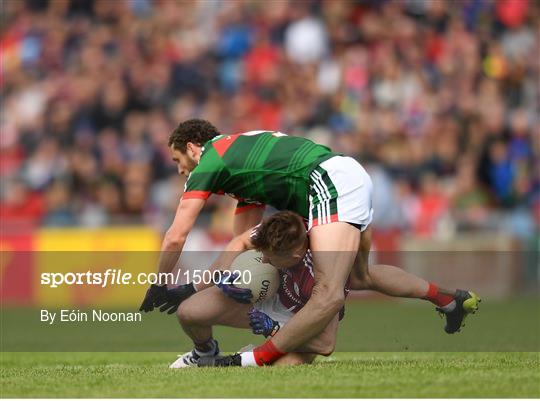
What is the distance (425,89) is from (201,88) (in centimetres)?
377

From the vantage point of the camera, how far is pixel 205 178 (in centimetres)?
891

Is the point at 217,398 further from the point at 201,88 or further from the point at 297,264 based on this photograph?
the point at 201,88

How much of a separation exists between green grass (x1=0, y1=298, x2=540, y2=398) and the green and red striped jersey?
1.27 metres

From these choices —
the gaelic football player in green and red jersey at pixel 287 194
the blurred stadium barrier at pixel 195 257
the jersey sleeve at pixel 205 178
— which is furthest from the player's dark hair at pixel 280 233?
the blurred stadium barrier at pixel 195 257

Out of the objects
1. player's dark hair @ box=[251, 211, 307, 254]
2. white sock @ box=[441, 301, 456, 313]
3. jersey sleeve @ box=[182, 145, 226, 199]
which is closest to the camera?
player's dark hair @ box=[251, 211, 307, 254]

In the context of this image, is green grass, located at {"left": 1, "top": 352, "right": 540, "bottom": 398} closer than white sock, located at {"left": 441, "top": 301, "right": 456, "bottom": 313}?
Yes

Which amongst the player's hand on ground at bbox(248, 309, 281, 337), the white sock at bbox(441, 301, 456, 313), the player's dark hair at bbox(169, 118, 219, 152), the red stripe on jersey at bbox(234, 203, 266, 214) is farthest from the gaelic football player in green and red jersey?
the white sock at bbox(441, 301, 456, 313)

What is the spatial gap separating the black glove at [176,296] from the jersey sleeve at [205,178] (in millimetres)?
821

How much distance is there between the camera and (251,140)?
9.16 metres

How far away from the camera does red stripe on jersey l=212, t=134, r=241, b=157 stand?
355 inches

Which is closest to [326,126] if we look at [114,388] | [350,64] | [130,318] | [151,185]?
[350,64]

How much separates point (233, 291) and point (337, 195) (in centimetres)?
101

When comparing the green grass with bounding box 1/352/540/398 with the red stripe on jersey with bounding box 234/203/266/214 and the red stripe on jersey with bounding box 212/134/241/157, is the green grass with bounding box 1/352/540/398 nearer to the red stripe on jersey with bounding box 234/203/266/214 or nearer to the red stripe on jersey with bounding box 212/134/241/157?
the red stripe on jersey with bounding box 234/203/266/214

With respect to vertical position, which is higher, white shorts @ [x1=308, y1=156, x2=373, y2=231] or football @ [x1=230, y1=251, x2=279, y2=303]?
white shorts @ [x1=308, y1=156, x2=373, y2=231]
